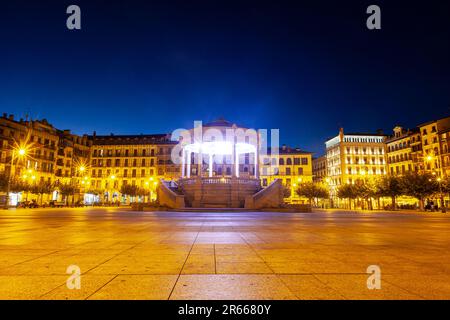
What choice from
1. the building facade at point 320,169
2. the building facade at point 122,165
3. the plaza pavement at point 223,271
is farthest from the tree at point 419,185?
the plaza pavement at point 223,271

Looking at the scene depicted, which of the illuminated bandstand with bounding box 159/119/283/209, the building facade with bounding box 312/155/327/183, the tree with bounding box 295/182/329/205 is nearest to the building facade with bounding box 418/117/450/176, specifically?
the tree with bounding box 295/182/329/205

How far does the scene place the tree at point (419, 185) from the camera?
169ft

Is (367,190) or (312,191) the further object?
(312,191)

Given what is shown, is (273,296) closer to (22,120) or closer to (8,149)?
(8,149)

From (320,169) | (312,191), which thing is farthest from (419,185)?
(320,169)

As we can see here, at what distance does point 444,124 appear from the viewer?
68.2 metres

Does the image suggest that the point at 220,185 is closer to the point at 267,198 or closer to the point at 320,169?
the point at 267,198

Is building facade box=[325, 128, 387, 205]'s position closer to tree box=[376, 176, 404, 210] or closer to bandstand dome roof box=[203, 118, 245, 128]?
tree box=[376, 176, 404, 210]

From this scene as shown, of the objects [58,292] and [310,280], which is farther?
[310,280]

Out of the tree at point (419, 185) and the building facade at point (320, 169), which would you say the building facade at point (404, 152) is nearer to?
the tree at point (419, 185)

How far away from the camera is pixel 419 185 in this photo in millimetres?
51781

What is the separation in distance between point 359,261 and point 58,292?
5.20 metres
